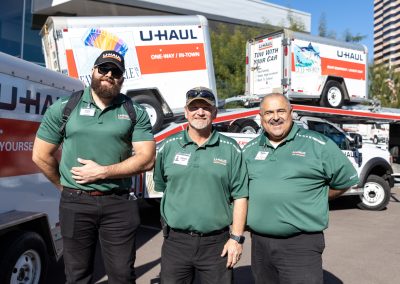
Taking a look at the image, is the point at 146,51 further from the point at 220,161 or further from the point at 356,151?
the point at 220,161

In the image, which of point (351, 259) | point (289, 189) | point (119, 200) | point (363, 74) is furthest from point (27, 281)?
point (363, 74)

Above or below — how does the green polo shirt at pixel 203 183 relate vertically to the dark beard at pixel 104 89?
below

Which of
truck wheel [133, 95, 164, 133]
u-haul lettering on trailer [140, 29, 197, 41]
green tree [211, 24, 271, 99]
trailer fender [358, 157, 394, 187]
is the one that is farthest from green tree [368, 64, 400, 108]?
truck wheel [133, 95, 164, 133]

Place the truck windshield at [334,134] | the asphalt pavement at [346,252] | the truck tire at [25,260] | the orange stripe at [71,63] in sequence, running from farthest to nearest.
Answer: the truck windshield at [334,134] < the orange stripe at [71,63] < the asphalt pavement at [346,252] < the truck tire at [25,260]

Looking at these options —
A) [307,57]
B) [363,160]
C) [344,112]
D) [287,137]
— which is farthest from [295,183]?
[307,57]

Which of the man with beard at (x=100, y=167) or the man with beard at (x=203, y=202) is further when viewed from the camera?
the man with beard at (x=100, y=167)

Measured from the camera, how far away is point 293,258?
2.71 metres

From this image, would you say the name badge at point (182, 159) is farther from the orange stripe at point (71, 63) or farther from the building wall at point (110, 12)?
the building wall at point (110, 12)

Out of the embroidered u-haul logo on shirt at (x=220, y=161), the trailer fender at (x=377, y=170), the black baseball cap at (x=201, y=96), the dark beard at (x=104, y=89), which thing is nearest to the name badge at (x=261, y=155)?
the embroidered u-haul logo on shirt at (x=220, y=161)

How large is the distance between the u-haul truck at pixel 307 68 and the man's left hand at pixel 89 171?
766 cm

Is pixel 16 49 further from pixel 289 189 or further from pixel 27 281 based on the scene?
pixel 289 189

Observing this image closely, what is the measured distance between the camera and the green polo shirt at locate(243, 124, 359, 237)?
2713mm

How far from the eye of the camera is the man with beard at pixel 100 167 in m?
2.82

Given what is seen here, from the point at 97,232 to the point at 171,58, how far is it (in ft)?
18.7
